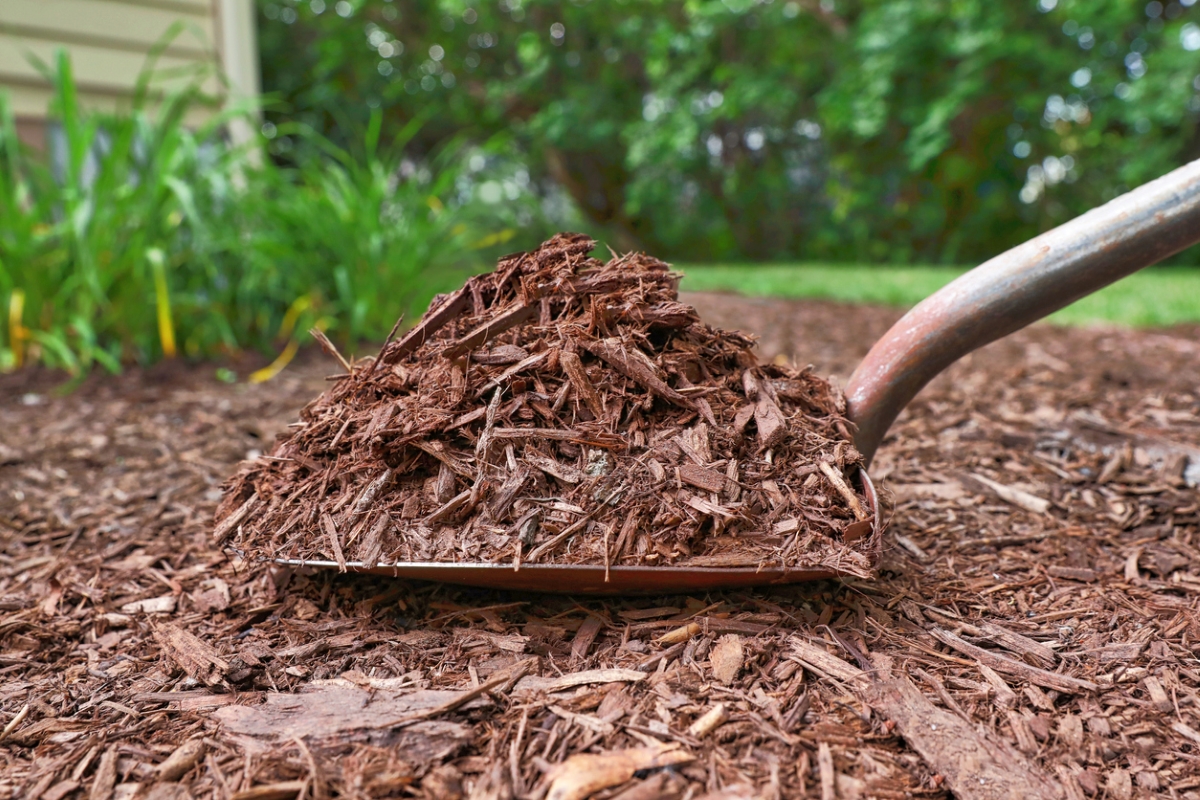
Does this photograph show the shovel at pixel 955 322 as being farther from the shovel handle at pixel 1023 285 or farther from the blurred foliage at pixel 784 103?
the blurred foliage at pixel 784 103

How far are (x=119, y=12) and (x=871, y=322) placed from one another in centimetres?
514

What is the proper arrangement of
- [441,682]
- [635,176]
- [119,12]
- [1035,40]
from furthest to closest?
1. [635,176]
2. [1035,40]
3. [119,12]
4. [441,682]

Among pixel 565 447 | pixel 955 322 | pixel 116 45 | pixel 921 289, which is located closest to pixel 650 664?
pixel 565 447

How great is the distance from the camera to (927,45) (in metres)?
8.09

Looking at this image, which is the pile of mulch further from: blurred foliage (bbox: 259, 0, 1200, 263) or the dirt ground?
blurred foliage (bbox: 259, 0, 1200, 263)

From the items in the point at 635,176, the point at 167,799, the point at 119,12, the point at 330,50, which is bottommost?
the point at 167,799

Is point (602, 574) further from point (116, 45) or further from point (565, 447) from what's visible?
point (116, 45)

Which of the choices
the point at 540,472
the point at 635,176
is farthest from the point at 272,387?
the point at 635,176

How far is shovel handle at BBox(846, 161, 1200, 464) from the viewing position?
4.35 feet

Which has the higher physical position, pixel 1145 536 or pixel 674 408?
pixel 674 408

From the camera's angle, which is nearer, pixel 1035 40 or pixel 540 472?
pixel 540 472

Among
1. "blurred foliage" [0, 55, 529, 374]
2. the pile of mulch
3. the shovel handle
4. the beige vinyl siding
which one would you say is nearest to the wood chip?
the pile of mulch

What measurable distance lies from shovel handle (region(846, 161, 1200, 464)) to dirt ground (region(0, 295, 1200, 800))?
0.26 meters

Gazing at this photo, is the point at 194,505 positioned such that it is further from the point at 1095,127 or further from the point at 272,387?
the point at 1095,127
